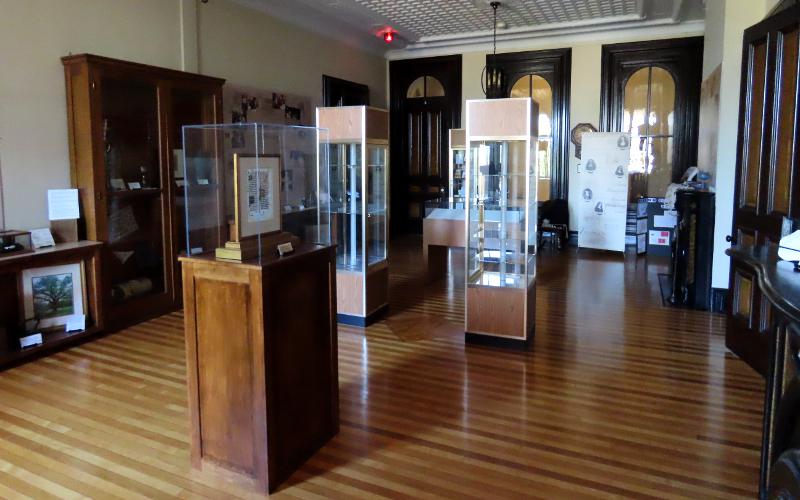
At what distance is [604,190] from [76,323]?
297 inches

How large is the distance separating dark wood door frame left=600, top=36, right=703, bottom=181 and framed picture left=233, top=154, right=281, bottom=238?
8.17 metres

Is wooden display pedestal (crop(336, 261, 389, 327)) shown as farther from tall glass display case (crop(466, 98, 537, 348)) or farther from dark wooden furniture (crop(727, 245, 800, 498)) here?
dark wooden furniture (crop(727, 245, 800, 498))

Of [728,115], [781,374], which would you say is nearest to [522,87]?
[728,115]

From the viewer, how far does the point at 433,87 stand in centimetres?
Result: 1090

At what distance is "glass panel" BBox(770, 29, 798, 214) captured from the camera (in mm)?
3766

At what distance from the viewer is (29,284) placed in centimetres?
448

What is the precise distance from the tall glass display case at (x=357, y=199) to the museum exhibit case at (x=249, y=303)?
90.6 inches

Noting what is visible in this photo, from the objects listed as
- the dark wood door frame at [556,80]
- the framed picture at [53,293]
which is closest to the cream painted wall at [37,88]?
the framed picture at [53,293]

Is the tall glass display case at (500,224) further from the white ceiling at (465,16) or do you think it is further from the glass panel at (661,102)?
the glass panel at (661,102)

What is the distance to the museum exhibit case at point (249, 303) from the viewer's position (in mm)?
2582

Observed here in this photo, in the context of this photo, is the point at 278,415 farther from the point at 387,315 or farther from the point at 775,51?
the point at 775,51

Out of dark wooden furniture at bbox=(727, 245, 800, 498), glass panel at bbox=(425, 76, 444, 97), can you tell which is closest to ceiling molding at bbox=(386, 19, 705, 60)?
glass panel at bbox=(425, 76, 444, 97)

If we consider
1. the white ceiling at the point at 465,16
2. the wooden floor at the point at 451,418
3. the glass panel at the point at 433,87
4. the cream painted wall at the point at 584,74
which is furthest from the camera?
the glass panel at the point at 433,87

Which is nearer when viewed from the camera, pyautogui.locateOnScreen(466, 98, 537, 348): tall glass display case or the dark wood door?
the dark wood door
